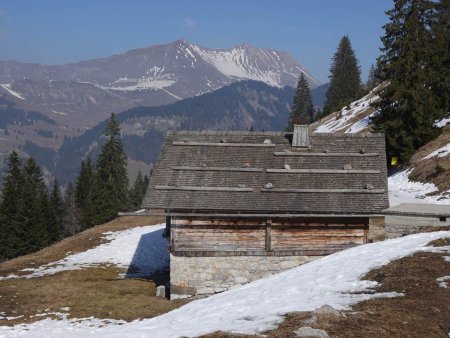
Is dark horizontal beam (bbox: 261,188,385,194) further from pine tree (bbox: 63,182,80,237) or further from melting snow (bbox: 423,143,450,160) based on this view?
pine tree (bbox: 63,182,80,237)

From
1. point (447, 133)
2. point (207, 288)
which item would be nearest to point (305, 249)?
point (207, 288)

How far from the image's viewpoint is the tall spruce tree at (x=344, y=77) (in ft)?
335

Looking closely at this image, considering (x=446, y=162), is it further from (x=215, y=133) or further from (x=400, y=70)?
(x=215, y=133)

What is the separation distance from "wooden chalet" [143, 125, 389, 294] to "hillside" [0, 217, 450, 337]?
1963mm

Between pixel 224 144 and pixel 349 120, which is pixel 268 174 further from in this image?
pixel 349 120

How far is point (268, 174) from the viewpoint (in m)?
21.6

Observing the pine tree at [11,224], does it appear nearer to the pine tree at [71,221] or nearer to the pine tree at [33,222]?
the pine tree at [33,222]

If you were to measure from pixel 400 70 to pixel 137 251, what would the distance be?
25.6 metres

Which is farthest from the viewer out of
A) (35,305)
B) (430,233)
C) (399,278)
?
(35,305)

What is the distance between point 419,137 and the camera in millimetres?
38938

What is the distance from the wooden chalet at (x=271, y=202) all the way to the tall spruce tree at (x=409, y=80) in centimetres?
1735

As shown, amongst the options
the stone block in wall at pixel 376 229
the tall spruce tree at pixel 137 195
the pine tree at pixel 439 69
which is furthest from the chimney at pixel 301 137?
the tall spruce tree at pixel 137 195

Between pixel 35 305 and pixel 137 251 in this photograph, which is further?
pixel 137 251

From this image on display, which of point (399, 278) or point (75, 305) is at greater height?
point (399, 278)
